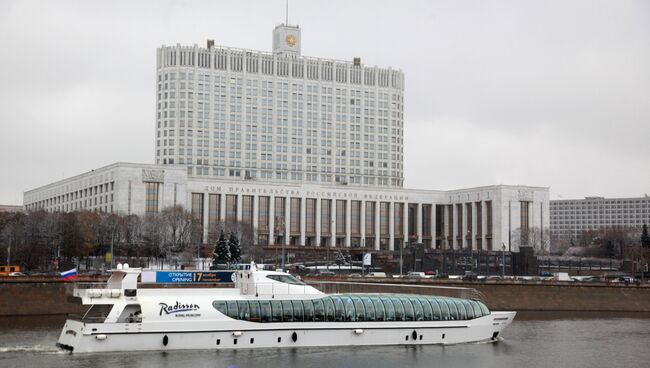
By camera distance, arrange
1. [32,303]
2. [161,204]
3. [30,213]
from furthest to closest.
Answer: [161,204] → [30,213] → [32,303]

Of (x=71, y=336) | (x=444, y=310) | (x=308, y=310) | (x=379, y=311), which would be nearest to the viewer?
(x=71, y=336)

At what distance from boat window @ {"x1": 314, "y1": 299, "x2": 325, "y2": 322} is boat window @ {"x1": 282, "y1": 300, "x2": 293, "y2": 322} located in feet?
5.69

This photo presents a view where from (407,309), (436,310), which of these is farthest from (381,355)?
(436,310)

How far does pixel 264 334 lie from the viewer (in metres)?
62.4

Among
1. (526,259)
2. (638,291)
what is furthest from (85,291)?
(526,259)

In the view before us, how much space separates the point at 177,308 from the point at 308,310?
9.07m

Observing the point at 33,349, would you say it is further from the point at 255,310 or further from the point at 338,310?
the point at 338,310

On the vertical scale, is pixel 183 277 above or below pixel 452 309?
above

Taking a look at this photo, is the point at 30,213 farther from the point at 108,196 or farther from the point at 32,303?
the point at 32,303

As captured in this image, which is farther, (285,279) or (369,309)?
(369,309)

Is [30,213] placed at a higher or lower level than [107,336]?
higher

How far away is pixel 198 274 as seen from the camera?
222 ft

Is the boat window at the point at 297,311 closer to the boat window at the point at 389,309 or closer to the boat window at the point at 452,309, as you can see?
the boat window at the point at 389,309

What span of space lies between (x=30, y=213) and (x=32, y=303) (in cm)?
6760
